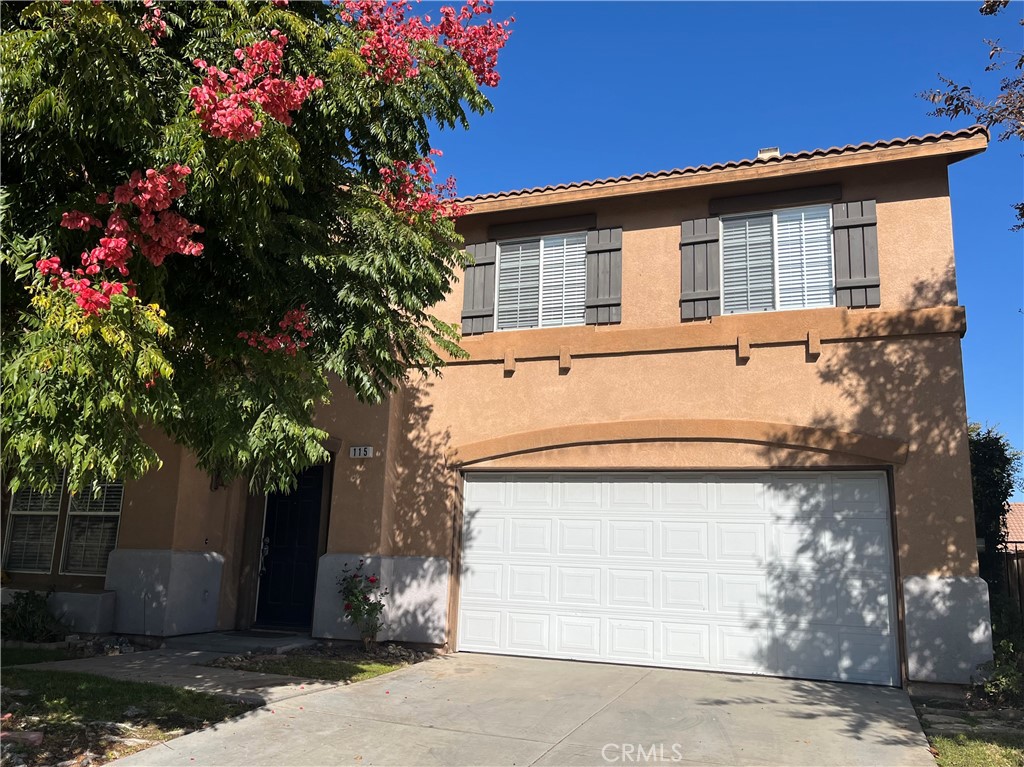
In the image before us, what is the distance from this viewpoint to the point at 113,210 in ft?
16.4

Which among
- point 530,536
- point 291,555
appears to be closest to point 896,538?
point 530,536

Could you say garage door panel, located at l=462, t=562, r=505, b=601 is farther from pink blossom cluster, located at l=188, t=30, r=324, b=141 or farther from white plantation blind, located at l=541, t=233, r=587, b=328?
pink blossom cluster, located at l=188, t=30, r=324, b=141

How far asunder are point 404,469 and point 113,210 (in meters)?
6.64

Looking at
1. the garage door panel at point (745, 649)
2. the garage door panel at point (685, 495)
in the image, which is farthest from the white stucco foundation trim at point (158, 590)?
the garage door panel at point (745, 649)

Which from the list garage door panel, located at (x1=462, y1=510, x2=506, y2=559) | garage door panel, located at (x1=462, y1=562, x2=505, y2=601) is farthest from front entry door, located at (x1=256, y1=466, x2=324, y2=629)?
garage door panel, located at (x1=462, y1=562, x2=505, y2=601)

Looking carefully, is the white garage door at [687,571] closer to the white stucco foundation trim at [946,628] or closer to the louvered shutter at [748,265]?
the white stucco foundation trim at [946,628]

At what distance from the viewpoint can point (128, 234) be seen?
502cm

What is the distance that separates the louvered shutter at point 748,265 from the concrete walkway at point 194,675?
6679 mm

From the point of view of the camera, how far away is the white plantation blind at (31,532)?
470 inches

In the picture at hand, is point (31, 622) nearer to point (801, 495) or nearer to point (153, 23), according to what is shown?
point (153, 23)

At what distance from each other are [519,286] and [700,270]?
2.55m

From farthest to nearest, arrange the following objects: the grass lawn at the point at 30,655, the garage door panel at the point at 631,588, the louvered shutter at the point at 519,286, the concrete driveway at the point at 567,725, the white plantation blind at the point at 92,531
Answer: the white plantation blind at the point at 92,531, the louvered shutter at the point at 519,286, the garage door panel at the point at 631,588, the grass lawn at the point at 30,655, the concrete driveway at the point at 567,725


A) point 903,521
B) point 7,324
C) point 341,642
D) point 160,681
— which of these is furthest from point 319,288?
point 903,521

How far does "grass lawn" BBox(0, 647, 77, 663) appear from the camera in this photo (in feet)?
28.9
